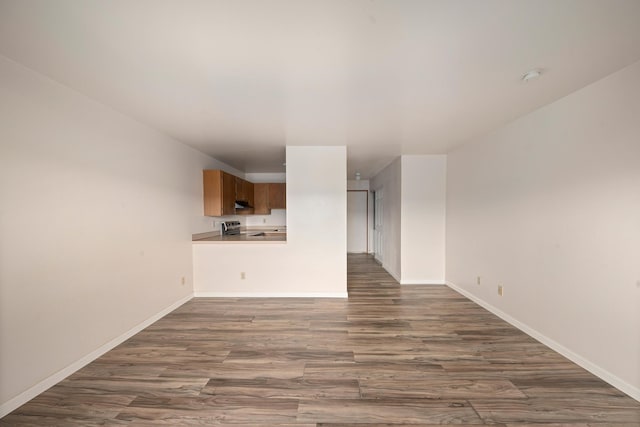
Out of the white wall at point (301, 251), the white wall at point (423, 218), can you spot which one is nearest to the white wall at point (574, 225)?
the white wall at point (423, 218)

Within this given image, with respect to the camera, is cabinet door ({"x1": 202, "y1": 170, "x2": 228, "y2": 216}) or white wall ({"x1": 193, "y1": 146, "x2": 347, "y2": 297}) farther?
cabinet door ({"x1": 202, "y1": 170, "x2": 228, "y2": 216})

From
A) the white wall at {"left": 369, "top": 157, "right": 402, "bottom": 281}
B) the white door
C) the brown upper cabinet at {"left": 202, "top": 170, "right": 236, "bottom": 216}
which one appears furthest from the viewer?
the white door

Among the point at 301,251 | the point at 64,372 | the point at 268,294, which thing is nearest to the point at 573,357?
the point at 301,251

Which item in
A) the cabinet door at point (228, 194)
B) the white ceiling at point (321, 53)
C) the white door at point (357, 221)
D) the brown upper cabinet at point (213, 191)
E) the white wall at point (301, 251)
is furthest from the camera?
the white door at point (357, 221)

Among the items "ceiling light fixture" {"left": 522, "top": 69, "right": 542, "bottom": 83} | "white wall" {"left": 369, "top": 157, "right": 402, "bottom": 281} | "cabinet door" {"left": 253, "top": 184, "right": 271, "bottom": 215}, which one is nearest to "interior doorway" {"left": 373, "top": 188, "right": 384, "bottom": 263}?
"white wall" {"left": 369, "top": 157, "right": 402, "bottom": 281}

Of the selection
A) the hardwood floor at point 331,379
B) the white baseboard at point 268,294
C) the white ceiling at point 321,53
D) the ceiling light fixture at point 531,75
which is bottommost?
the hardwood floor at point 331,379

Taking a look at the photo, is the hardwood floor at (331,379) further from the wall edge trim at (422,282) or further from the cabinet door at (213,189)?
the cabinet door at (213,189)

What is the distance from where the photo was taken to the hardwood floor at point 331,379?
1.60m

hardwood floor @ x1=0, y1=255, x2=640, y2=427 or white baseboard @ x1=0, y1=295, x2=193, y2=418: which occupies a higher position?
white baseboard @ x1=0, y1=295, x2=193, y2=418

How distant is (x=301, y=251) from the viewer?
381 centimetres

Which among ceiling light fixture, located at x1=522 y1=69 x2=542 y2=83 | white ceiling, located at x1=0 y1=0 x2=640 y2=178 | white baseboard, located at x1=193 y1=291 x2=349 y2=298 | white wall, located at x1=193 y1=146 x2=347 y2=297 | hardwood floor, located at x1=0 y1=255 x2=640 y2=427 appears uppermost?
white ceiling, located at x1=0 y1=0 x2=640 y2=178

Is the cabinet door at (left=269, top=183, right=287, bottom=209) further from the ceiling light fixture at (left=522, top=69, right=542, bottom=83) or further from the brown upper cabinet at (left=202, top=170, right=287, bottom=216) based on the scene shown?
the ceiling light fixture at (left=522, top=69, right=542, bottom=83)

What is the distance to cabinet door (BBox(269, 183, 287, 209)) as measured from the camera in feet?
20.0

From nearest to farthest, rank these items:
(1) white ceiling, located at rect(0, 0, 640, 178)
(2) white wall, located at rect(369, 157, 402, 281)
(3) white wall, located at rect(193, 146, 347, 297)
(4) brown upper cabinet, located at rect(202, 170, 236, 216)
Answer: (1) white ceiling, located at rect(0, 0, 640, 178) → (3) white wall, located at rect(193, 146, 347, 297) → (4) brown upper cabinet, located at rect(202, 170, 236, 216) → (2) white wall, located at rect(369, 157, 402, 281)
